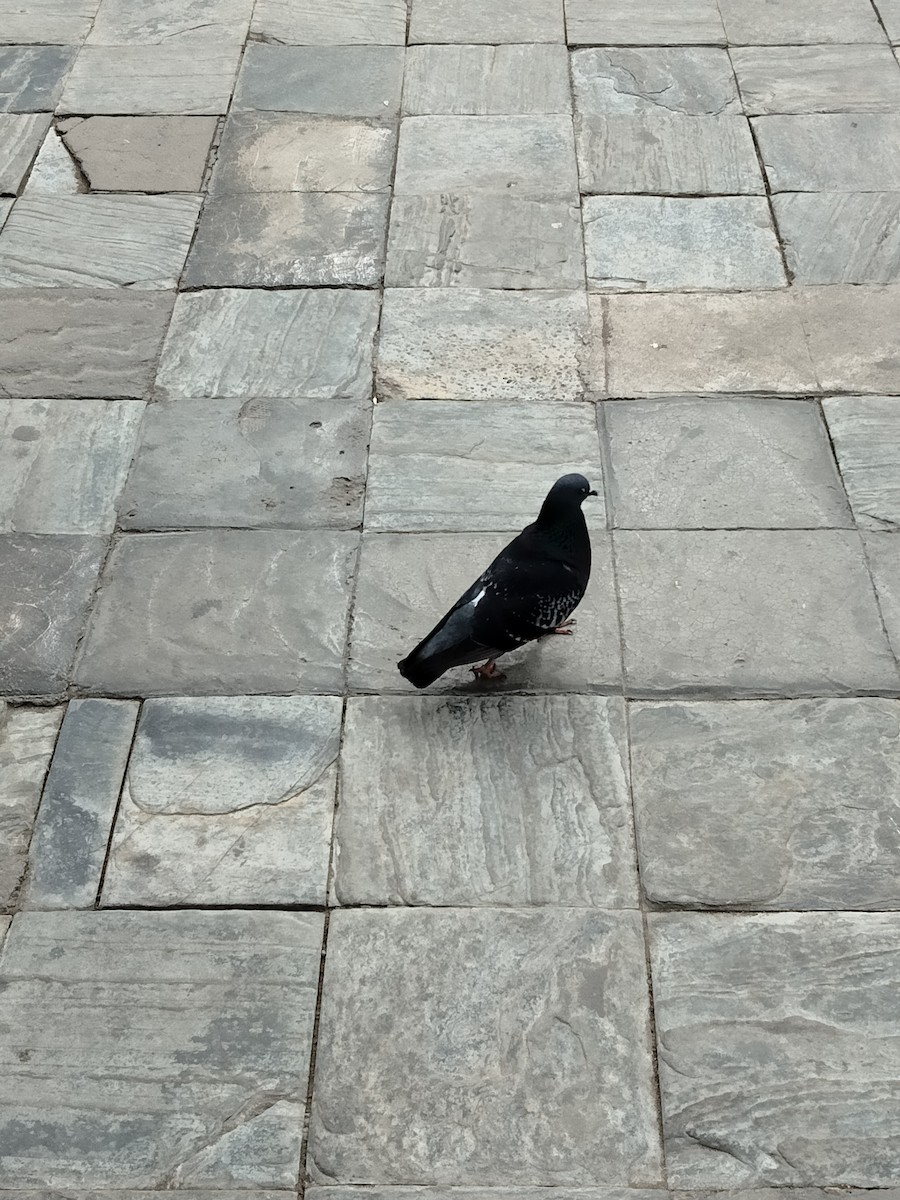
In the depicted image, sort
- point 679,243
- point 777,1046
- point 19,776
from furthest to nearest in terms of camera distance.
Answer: point 679,243 → point 19,776 → point 777,1046

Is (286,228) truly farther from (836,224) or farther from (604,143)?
(836,224)

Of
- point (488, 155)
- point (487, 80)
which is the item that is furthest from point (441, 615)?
point (487, 80)

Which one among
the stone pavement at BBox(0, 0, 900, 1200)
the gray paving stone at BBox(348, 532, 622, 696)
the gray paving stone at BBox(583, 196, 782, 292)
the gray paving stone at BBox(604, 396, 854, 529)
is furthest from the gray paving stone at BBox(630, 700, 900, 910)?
the gray paving stone at BBox(583, 196, 782, 292)

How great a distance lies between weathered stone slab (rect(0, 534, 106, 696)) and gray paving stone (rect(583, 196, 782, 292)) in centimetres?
285

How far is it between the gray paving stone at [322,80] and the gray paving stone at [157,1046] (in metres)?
5.15

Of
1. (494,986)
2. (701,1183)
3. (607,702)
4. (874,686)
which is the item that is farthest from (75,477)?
(701,1183)

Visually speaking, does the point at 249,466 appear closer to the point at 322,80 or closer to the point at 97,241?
the point at 97,241

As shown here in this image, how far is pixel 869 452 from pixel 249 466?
2599 mm

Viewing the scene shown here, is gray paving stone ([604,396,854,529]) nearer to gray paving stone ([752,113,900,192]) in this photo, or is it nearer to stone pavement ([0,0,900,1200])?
stone pavement ([0,0,900,1200])

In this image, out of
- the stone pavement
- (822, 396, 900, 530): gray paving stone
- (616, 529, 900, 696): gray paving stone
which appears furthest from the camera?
(822, 396, 900, 530): gray paving stone

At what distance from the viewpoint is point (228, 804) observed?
407 centimetres

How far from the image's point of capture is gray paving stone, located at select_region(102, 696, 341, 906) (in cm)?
387

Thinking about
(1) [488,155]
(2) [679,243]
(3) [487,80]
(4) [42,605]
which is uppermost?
(3) [487,80]

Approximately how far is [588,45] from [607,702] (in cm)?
501
